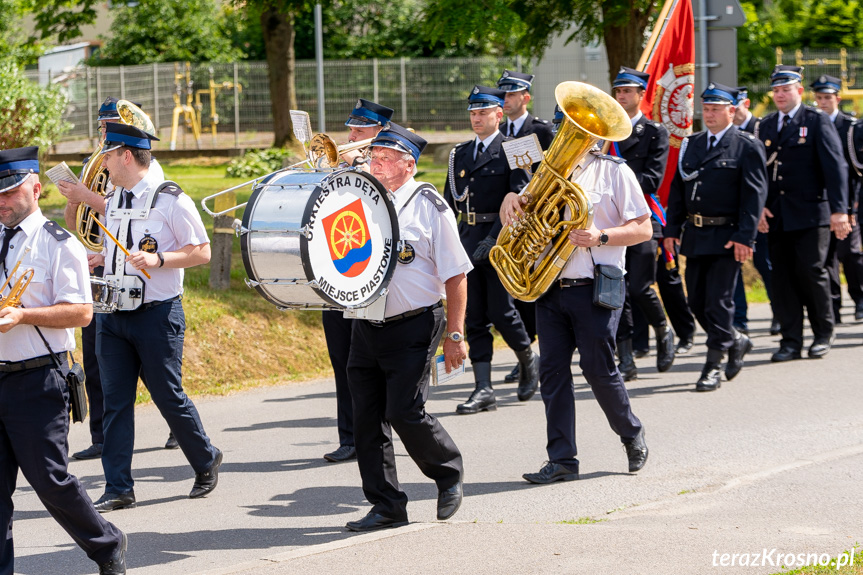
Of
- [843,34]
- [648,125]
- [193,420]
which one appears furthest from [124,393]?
[843,34]

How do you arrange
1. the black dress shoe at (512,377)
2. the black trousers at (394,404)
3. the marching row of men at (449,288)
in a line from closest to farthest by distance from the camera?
the marching row of men at (449,288) → the black trousers at (394,404) → the black dress shoe at (512,377)

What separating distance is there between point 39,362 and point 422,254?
73.3 inches

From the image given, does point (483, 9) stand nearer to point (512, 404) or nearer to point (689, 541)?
point (512, 404)

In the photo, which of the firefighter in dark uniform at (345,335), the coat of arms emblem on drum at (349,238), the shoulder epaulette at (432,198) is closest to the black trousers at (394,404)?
the coat of arms emblem on drum at (349,238)

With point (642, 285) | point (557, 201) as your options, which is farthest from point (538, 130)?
point (557, 201)

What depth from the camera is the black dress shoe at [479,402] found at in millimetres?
8781

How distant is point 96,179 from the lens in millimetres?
7664

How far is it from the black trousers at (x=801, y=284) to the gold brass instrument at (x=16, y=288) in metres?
7.43

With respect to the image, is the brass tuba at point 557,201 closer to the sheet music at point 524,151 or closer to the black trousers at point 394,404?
the sheet music at point 524,151

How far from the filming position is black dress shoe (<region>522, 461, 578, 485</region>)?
22.3ft

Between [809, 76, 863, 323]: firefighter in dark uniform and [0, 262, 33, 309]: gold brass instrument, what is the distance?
827cm

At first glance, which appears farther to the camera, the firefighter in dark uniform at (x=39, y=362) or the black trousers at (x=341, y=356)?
the black trousers at (x=341, y=356)

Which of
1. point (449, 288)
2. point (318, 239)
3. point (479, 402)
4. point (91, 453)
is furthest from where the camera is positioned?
point (479, 402)

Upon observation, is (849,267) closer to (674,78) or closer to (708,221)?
(674,78)
